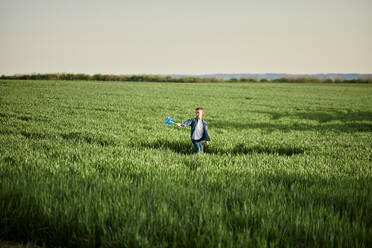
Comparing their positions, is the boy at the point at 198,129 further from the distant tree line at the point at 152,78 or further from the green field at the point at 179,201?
the distant tree line at the point at 152,78

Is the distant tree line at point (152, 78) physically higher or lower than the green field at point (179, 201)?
higher

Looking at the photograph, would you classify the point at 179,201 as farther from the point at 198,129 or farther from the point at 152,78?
the point at 152,78

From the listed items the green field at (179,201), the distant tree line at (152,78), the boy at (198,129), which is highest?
the distant tree line at (152,78)

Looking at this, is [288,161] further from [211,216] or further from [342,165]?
[211,216]

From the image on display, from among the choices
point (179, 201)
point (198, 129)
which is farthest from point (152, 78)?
point (179, 201)

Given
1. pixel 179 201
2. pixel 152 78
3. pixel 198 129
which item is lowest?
pixel 179 201

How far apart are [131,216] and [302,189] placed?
3.02 metres

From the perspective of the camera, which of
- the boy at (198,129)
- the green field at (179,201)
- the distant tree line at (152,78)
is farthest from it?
the distant tree line at (152,78)

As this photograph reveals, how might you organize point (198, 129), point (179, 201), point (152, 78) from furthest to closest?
point (152, 78), point (198, 129), point (179, 201)

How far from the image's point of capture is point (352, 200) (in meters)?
3.69

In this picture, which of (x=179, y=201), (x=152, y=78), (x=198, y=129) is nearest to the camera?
(x=179, y=201)

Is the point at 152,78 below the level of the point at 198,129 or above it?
above

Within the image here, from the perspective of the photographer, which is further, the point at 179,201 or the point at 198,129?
the point at 198,129

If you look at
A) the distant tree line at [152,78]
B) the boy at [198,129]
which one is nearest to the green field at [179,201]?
the boy at [198,129]
